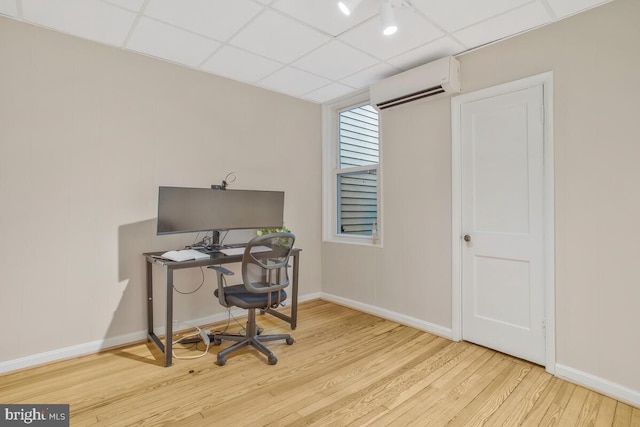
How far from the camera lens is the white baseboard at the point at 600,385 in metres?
1.99

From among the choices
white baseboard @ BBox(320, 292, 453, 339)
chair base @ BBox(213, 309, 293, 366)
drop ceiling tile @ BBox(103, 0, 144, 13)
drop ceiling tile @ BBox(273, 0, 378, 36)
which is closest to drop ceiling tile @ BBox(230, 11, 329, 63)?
drop ceiling tile @ BBox(273, 0, 378, 36)

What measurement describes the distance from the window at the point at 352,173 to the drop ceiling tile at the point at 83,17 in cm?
246

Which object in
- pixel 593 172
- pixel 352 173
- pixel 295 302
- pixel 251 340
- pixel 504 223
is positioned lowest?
pixel 251 340

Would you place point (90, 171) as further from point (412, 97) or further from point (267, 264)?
point (412, 97)

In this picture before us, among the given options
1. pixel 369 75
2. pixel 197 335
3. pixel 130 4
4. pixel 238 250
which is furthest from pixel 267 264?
pixel 369 75

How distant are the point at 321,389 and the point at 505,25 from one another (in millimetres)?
2926

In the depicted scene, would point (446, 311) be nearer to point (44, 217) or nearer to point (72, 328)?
point (72, 328)

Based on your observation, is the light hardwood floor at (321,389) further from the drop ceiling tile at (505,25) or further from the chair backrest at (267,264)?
the drop ceiling tile at (505,25)

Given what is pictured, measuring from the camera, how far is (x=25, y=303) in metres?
2.39

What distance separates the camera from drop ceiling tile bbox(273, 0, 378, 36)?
2.14m

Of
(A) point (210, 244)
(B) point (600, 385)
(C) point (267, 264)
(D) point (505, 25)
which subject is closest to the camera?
(B) point (600, 385)

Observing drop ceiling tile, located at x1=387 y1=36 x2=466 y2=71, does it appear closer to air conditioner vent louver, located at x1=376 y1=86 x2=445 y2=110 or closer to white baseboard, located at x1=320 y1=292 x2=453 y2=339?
air conditioner vent louver, located at x1=376 y1=86 x2=445 y2=110

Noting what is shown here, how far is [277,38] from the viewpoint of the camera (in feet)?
8.46

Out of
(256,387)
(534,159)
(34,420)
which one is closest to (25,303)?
(34,420)
